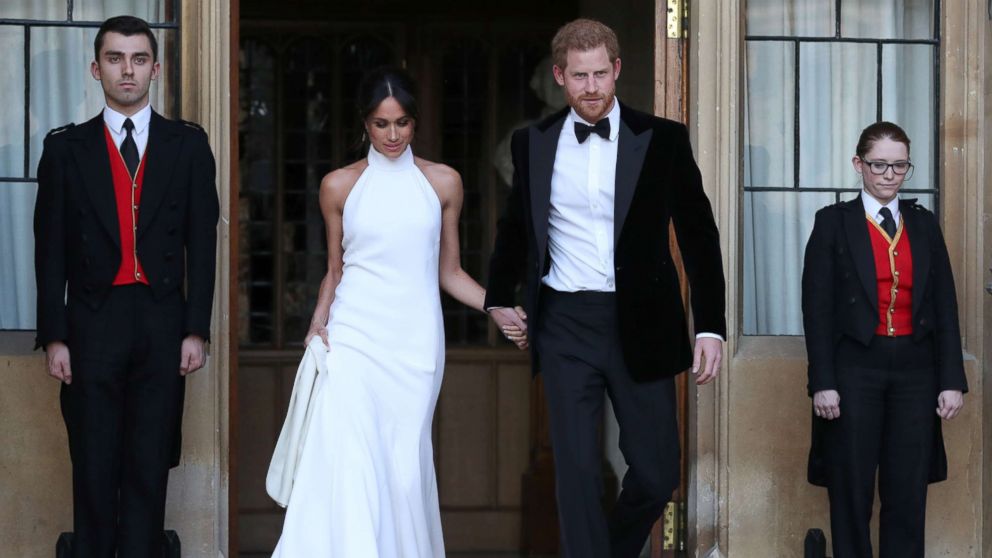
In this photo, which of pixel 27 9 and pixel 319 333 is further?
pixel 27 9

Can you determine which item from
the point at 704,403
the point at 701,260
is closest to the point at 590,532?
the point at 701,260

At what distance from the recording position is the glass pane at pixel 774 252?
7340 mm

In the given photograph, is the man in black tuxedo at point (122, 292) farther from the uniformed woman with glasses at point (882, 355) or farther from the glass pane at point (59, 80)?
the uniformed woman with glasses at point (882, 355)

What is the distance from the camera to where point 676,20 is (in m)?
7.23

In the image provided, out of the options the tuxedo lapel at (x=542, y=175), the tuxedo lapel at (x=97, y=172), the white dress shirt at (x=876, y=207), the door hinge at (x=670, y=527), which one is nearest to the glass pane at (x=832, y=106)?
the white dress shirt at (x=876, y=207)

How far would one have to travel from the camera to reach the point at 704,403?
7.14 meters

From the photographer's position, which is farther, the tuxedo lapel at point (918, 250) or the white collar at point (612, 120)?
the tuxedo lapel at point (918, 250)

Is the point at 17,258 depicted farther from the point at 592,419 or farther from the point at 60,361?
the point at 592,419

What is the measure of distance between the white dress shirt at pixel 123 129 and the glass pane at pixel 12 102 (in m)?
1.00

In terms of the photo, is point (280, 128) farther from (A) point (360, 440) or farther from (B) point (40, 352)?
(A) point (360, 440)

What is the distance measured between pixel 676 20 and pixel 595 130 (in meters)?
1.67

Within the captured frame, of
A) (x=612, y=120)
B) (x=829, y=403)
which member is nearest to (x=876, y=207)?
(x=829, y=403)

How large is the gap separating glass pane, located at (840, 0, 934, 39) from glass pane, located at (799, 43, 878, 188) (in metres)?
0.07

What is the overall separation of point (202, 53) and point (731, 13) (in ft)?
7.07
